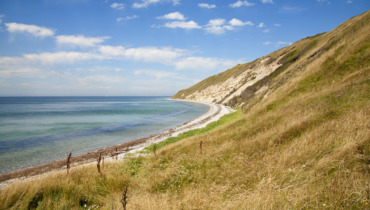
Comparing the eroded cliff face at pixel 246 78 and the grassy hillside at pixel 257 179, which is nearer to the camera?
the grassy hillside at pixel 257 179

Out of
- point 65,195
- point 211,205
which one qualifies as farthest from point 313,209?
point 65,195

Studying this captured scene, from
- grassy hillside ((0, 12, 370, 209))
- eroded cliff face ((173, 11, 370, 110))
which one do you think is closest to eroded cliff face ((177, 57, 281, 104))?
eroded cliff face ((173, 11, 370, 110))

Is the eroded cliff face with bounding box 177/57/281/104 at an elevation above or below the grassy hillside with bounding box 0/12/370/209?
above

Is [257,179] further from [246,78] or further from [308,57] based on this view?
[246,78]

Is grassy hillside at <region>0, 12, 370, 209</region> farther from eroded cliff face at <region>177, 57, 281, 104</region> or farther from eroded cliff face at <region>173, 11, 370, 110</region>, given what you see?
eroded cliff face at <region>177, 57, 281, 104</region>

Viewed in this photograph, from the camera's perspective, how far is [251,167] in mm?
6023

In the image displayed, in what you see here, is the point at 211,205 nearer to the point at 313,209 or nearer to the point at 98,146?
the point at 313,209

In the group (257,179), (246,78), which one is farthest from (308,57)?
(246,78)

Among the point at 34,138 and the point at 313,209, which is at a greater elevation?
the point at 313,209

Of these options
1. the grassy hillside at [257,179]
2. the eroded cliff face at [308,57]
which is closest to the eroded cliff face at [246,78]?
the eroded cliff face at [308,57]

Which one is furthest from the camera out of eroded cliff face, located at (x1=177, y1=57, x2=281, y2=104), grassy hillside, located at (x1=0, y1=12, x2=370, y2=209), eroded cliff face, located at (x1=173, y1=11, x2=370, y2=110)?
eroded cliff face, located at (x1=177, y1=57, x2=281, y2=104)

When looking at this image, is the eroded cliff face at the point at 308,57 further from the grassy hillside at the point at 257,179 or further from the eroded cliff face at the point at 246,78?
the grassy hillside at the point at 257,179

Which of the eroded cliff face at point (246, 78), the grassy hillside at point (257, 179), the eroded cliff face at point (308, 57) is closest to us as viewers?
the grassy hillside at point (257, 179)

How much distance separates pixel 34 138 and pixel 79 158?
45.0 ft
